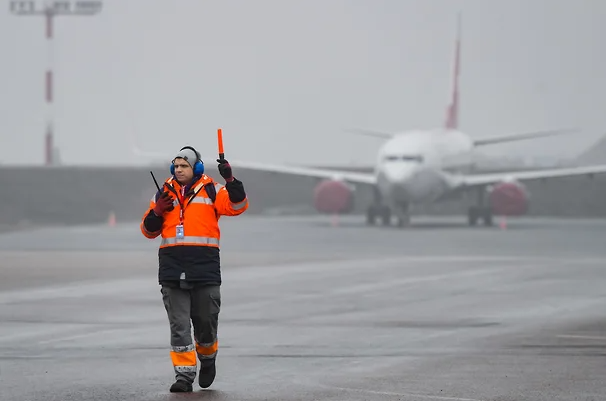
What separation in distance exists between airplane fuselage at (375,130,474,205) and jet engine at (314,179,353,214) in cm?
142

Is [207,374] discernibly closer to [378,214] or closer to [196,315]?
[196,315]

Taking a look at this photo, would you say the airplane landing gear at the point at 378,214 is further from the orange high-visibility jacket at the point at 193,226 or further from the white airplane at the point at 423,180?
the orange high-visibility jacket at the point at 193,226

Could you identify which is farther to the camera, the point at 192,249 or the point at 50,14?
the point at 50,14

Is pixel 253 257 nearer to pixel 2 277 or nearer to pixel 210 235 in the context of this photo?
pixel 2 277

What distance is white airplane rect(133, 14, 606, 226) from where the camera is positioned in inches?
1905

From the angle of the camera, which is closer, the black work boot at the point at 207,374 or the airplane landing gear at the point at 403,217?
the black work boot at the point at 207,374

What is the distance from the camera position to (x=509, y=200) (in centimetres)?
4900

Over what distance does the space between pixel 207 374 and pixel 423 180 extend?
38.5 metres

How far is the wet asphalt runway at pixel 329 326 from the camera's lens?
10391 millimetres

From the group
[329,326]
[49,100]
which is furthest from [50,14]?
[329,326]

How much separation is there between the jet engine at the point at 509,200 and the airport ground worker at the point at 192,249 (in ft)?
128

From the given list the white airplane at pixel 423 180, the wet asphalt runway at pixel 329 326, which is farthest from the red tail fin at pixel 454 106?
the wet asphalt runway at pixel 329 326

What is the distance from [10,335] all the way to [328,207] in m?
37.6

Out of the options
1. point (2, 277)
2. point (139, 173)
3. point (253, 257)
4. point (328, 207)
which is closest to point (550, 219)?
point (328, 207)
